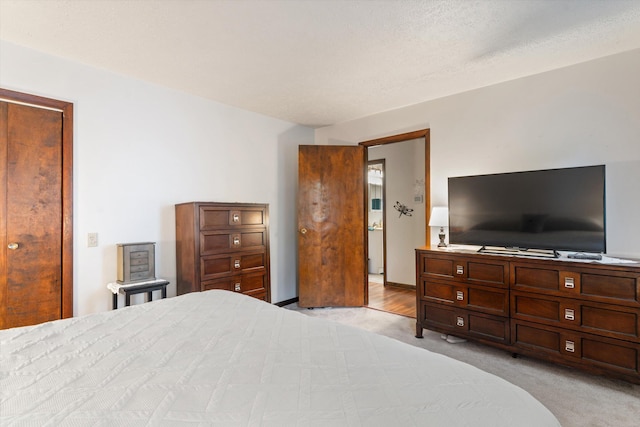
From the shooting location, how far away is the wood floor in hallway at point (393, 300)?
13.0ft

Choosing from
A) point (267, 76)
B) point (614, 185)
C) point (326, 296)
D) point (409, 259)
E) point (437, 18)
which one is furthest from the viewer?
point (409, 259)

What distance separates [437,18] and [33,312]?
3633 mm

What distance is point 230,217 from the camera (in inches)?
123

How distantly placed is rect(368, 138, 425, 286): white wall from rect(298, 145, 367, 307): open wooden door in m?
1.34

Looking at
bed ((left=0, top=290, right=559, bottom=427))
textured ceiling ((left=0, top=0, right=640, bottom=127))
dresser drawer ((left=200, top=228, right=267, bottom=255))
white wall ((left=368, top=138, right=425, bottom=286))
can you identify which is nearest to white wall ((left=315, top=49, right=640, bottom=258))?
textured ceiling ((left=0, top=0, right=640, bottom=127))

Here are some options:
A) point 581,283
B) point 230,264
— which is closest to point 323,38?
point 230,264

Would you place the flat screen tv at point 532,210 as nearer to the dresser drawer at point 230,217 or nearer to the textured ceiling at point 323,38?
the textured ceiling at point 323,38

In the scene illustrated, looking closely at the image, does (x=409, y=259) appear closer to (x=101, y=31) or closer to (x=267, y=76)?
(x=267, y=76)

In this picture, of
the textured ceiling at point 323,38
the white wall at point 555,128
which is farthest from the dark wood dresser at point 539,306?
the textured ceiling at point 323,38

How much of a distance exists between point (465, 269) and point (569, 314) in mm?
771

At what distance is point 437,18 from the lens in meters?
2.01

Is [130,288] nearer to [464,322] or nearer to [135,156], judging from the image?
[135,156]

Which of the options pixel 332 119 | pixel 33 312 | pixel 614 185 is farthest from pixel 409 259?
pixel 33 312

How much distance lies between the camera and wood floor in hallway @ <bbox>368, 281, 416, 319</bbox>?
156 inches
